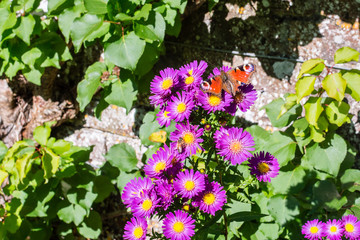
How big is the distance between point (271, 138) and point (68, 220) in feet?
3.35

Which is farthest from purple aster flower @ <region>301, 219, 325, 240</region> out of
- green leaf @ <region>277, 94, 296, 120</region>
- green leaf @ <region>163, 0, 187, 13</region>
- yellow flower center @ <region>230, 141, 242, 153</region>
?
green leaf @ <region>163, 0, 187, 13</region>

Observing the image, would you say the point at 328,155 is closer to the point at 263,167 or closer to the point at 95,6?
the point at 263,167

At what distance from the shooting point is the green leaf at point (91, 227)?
1.94 metres

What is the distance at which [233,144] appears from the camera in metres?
1.01

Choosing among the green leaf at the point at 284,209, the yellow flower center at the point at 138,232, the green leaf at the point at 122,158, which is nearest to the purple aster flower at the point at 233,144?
the yellow flower center at the point at 138,232

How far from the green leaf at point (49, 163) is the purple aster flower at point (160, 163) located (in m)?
0.58

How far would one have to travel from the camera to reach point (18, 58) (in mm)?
1788

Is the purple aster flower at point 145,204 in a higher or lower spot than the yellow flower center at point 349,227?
higher

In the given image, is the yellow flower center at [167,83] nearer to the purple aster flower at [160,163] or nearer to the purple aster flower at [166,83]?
the purple aster flower at [166,83]

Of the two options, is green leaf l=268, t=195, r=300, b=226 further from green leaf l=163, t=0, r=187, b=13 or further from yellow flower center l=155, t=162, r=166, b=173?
green leaf l=163, t=0, r=187, b=13

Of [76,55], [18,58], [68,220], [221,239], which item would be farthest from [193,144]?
[76,55]

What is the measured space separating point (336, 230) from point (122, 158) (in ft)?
3.20

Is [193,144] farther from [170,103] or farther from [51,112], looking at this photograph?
[51,112]

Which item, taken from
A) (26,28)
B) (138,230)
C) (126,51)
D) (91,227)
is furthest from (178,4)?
(91,227)
